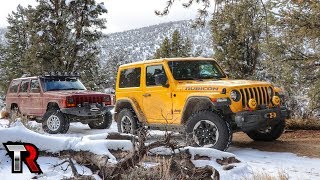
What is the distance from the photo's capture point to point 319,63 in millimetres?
13680

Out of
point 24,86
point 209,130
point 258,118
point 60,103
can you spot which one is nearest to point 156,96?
point 209,130

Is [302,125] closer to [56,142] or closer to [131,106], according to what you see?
[131,106]

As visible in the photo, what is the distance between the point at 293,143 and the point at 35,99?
770cm

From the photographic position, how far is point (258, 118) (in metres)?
7.89

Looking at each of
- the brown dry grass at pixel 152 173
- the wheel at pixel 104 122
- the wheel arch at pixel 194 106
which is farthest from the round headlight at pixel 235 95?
the wheel at pixel 104 122

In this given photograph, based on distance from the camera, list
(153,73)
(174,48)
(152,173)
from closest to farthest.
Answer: (152,173)
(153,73)
(174,48)

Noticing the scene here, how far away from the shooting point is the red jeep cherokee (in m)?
11.8

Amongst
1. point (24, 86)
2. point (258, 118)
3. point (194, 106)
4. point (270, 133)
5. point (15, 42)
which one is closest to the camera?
point (258, 118)

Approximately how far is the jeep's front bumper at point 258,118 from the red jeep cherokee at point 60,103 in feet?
17.5

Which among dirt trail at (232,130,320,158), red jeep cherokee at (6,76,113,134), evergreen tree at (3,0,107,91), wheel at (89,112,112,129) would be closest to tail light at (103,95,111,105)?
red jeep cherokee at (6,76,113,134)

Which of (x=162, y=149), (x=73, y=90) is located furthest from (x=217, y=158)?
(x=73, y=90)

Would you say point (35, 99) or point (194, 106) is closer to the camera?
point (194, 106)

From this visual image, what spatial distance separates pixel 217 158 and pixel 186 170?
896mm

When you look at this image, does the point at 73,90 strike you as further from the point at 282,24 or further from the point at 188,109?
the point at 282,24
